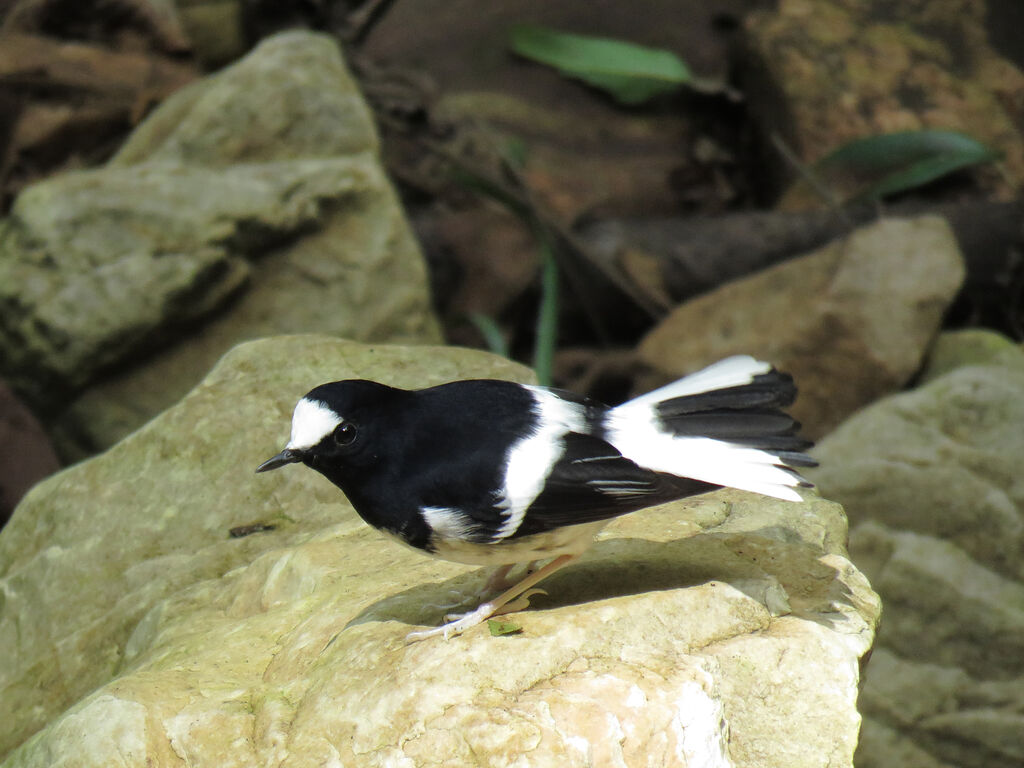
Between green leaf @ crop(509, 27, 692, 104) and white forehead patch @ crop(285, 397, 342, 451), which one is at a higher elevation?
white forehead patch @ crop(285, 397, 342, 451)

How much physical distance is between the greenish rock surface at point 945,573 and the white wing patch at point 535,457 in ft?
6.51

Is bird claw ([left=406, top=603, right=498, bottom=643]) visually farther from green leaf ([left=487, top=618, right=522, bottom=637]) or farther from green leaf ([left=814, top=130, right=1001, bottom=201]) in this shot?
green leaf ([left=814, top=130, right=1001, bottom=201])

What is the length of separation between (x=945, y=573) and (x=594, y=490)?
7.16 feet

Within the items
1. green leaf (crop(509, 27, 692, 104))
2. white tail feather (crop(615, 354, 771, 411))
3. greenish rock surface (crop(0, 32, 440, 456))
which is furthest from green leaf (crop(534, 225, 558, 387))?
white tail feather (crop(615, 354, 771, 411))

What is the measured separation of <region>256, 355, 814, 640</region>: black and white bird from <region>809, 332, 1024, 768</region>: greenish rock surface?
1778 mm

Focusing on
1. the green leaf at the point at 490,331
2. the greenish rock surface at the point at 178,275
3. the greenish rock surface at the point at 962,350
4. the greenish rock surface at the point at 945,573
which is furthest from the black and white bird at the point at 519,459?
the greenish rock surface at the point at 962,350

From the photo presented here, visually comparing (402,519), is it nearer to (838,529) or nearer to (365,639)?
(365,639)

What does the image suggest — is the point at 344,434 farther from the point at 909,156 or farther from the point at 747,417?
the point at 909,156

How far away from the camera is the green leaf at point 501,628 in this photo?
Answer: 8.63ft

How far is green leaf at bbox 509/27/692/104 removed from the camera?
25.8 feet

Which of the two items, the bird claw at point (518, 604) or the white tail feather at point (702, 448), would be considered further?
the bird claw at point (518, 604)

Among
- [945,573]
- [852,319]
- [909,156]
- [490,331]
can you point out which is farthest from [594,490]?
[909,156]

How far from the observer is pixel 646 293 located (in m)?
6.98

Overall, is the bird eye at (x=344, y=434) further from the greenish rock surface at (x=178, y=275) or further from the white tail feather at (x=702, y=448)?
the greenish rock surface at (x=178, y=275)
